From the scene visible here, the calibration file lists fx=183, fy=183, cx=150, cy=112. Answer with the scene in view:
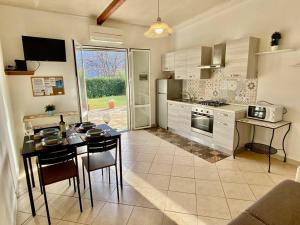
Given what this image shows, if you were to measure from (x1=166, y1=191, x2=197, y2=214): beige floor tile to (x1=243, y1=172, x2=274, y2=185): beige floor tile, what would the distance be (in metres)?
0.93

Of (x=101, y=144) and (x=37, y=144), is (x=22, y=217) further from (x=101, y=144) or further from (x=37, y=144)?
(x=101, y=144)

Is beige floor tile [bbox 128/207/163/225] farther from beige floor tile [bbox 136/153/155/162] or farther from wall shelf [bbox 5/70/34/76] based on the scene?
wall shelf [bbox 5/70/34/76]

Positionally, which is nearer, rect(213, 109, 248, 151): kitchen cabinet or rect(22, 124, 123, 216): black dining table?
rect(22, 124, 123, 216): black dining table

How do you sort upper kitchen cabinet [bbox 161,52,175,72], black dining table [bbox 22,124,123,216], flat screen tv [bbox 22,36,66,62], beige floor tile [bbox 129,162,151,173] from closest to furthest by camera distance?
black dining table [bbox 22,124,123,216], beige floor tile [bbox 129,162,151,173], flat screen tv [bbox 22,36,66,62], upper kitchen cabinet [bbox 161,52,175,72]

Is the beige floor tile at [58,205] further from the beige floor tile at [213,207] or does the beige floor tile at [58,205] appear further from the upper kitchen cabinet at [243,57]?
the upper kitchen cabinet at [243,57]

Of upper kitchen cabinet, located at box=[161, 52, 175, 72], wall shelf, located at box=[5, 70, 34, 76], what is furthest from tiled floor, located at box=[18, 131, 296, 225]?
upper kitchen cabinet, located at box=[161, 52, 175, 72]

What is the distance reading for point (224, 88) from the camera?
393cm

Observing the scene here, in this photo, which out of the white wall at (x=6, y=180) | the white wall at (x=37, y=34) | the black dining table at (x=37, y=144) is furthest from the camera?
the white wall at (x=37, y=34)

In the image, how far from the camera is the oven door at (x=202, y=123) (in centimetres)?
367

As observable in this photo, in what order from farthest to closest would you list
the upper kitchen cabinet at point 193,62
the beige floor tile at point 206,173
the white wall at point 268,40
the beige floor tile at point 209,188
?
the upper kitchen cabinet at point 193,62
the white wall at point 268,40
the beige floor tile at point 206,173
the beige floor tile at point 209,188

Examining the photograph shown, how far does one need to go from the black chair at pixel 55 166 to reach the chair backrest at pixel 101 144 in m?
0.19

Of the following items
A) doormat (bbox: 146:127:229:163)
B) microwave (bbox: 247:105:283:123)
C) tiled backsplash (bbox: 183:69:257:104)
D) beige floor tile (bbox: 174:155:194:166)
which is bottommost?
beige floor tile (bbox: 174:155:194:166)

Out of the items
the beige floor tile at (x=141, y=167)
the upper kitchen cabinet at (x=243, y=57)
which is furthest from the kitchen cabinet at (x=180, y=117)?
→ the beige floor tile at (x=141, y=167)

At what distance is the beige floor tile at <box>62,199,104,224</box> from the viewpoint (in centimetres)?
195
